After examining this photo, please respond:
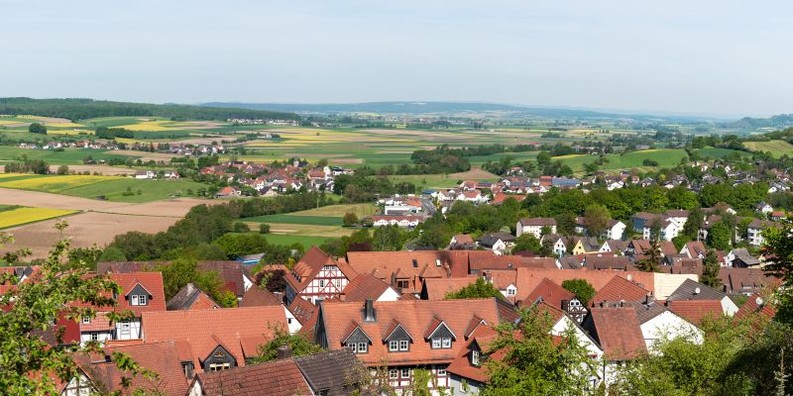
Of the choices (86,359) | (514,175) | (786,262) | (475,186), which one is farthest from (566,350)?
(514,175)

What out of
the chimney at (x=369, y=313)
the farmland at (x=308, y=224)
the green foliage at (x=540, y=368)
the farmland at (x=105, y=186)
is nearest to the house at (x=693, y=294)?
the chimney at (x=369, y=313)

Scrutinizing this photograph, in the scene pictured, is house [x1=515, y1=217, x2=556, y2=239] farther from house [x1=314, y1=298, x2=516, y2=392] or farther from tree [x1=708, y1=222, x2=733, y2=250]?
house [x1=314, y1=298, x2=516, y2=392]

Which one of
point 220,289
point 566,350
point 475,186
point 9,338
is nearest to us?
point 9,338

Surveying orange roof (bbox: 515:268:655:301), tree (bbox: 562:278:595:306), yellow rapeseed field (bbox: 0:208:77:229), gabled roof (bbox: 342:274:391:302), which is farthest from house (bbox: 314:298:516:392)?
yellow rapeseed field (bbox: 0:208:77:229)

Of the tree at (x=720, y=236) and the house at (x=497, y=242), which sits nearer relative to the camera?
the house at (x=497, y=242)

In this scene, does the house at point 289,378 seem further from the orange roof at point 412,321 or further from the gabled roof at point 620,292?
the gabled roof at point 620,292

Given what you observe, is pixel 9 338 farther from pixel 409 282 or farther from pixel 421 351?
pixel 409 282

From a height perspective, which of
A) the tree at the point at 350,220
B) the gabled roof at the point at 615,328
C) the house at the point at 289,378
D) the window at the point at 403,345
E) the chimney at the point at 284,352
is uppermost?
the house at the point at 289,378
